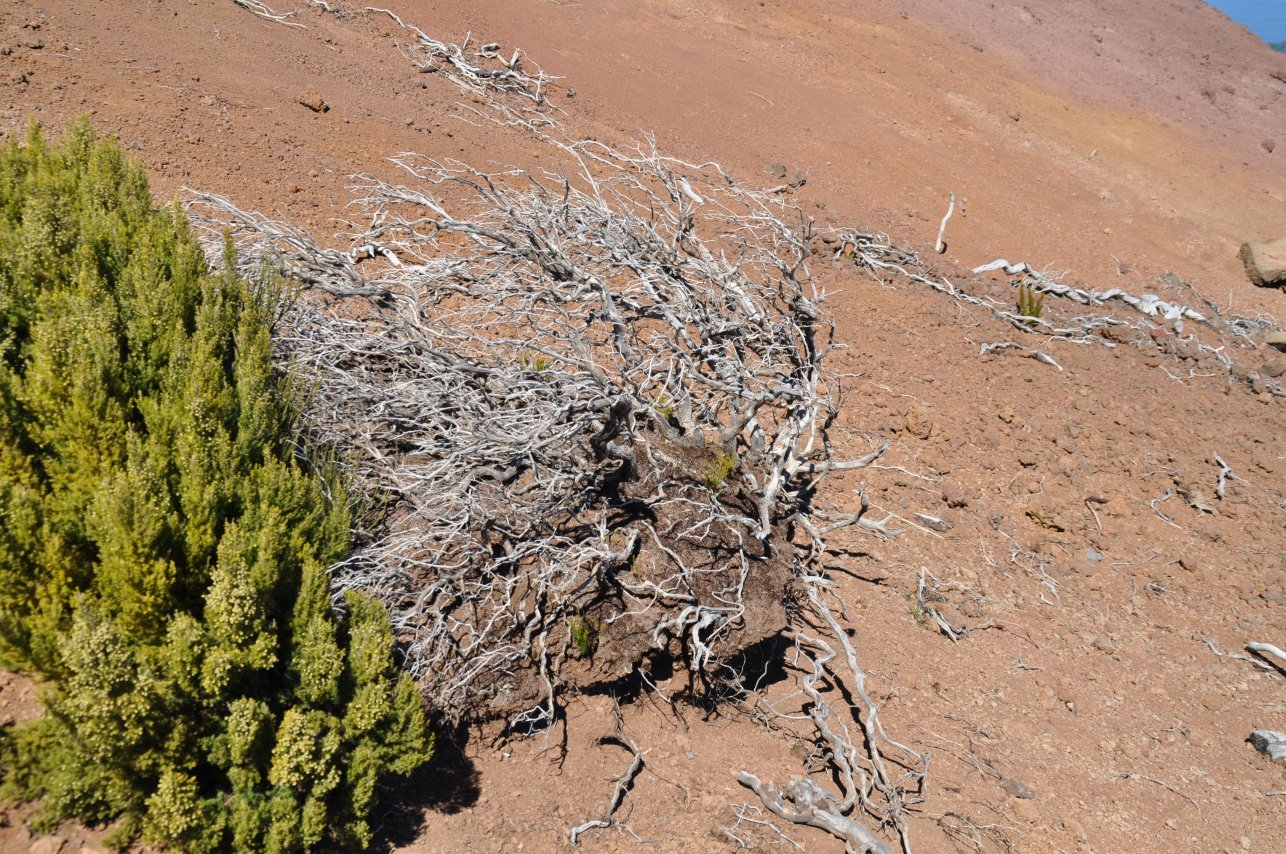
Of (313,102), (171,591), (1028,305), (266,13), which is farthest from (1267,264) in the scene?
(171,591)

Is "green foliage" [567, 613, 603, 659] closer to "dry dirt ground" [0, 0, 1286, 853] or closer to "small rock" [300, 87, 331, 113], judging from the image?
"dry dirt ground" [0, 0, 1286, 853]

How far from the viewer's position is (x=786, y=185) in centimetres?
775

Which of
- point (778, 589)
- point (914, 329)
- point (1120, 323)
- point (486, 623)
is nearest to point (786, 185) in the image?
point (914, 329)

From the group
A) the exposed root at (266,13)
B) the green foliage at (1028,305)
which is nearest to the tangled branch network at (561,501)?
the green foliage at (1028,305)

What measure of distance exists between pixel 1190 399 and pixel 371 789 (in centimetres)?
643

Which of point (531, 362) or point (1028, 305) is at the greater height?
point (1028, 305)

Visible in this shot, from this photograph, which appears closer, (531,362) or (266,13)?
(531,362)

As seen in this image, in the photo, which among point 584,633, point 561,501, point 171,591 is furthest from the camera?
point 561,501

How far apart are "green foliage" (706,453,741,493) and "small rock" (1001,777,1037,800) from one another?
5.65ft

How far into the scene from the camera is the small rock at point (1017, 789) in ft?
11.5

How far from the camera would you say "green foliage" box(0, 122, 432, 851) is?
2207 mm

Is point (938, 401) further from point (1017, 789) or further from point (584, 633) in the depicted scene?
point (584, 633)

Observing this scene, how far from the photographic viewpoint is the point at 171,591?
2391 millimetres

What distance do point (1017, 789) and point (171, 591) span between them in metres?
3.28
